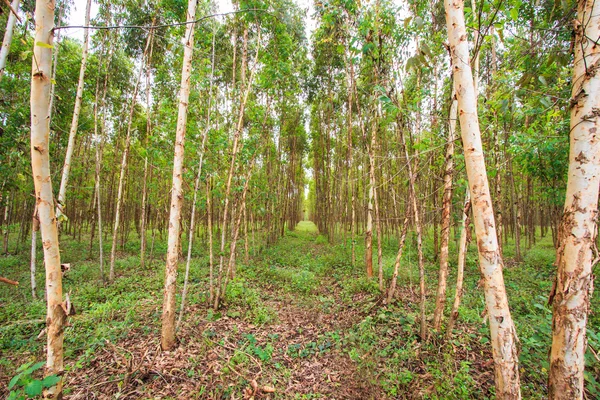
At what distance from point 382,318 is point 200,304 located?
3.69m

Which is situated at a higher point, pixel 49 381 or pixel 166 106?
pixel 166 106

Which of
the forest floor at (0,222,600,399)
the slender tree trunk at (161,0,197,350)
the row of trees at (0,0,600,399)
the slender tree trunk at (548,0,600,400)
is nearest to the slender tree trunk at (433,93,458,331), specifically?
the row of trees at (0,0,600,399)

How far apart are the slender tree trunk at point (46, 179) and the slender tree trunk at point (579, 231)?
3292 millimetres

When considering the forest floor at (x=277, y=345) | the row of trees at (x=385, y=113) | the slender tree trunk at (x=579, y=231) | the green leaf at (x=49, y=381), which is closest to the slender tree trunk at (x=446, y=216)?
the row of trees at (x=385, y=113)

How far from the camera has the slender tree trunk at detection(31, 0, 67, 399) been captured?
4.86 feet

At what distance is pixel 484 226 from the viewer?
1.68m

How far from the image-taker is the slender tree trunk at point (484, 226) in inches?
65.1

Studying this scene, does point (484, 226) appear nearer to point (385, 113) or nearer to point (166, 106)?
point (385, 113)

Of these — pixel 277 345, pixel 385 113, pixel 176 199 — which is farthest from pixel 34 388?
pixel 385 113

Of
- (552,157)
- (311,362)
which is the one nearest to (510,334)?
(311,362)

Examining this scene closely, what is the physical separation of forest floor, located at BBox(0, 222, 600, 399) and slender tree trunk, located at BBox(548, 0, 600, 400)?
668 millimetres

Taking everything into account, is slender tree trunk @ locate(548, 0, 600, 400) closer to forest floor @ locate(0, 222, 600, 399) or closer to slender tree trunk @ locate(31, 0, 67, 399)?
forest floor @ locate(0, 222, 600, 399)

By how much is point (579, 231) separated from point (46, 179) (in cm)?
348

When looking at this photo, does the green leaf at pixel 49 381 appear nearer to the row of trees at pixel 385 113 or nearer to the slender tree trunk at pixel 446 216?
the row of trees at pixel 385 113
